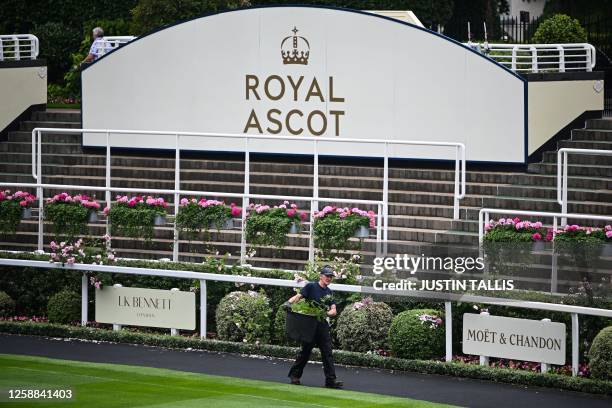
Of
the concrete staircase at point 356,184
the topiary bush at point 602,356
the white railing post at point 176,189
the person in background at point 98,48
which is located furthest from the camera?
the person in background at point 98,48

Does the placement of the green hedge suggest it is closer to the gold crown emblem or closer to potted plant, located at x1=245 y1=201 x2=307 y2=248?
potted plant, located at x1=245 y1=201 x2=307 y2=248

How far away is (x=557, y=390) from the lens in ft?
64.2

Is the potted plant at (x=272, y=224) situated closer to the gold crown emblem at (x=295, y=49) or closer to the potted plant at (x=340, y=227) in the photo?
the potted plant at (x=340, y=227)

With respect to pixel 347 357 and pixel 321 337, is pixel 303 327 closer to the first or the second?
pixel 321 337

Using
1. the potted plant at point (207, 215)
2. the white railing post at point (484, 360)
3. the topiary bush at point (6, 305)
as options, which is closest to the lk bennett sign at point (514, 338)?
the white railing post at point (484, 360)

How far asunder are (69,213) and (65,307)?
156cm

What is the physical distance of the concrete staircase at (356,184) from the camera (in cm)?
2330

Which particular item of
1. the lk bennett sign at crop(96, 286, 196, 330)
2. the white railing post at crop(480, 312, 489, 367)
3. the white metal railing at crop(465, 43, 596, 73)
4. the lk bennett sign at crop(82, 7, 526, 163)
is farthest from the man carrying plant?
the white metal railing at crop(465, 43, 596, 73)

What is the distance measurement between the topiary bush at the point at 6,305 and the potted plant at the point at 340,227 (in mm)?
5388

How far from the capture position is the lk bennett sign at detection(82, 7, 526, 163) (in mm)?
24609

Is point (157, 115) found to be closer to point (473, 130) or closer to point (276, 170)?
point (276, 170)

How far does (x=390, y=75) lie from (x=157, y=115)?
15.5 ft

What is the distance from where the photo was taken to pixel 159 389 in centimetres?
1875

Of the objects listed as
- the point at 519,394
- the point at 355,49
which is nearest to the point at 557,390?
the point at 519,394
